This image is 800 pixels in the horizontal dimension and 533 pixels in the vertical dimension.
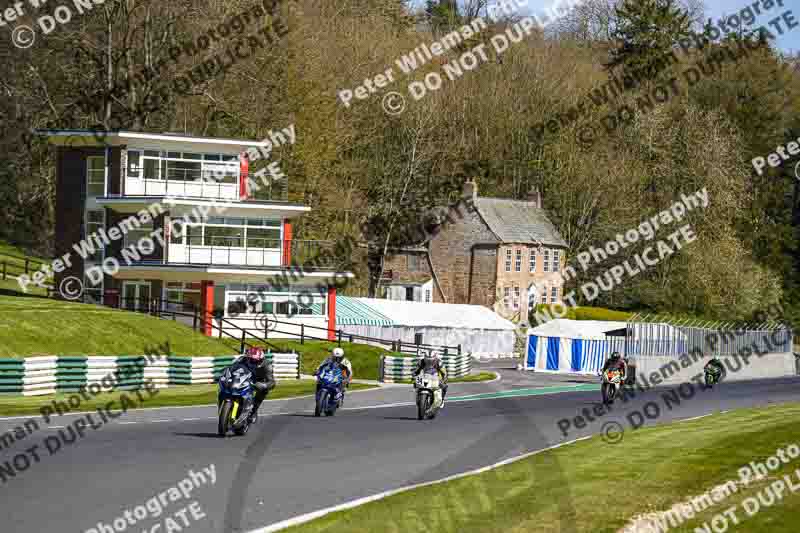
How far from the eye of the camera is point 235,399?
21.3 metres

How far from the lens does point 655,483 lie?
15750 mm

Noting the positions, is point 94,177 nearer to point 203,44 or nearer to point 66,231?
point 66,231

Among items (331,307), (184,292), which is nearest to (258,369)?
(184,292)

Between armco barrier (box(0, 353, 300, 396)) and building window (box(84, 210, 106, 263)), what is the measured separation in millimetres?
19437

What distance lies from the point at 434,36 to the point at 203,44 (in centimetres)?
4050

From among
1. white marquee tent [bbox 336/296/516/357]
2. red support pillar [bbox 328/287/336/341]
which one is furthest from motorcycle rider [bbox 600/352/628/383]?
white marquee tent [bbox 336/296/516/357]

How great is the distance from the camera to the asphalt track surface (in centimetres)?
1376

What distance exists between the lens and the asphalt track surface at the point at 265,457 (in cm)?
1376

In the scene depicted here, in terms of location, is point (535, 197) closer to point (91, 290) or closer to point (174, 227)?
point (174, 227)

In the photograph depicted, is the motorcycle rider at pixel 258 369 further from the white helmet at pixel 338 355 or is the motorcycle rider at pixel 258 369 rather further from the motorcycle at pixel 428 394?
the motorcycle at pixel 428 394

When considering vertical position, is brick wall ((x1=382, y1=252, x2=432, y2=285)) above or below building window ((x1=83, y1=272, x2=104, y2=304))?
above

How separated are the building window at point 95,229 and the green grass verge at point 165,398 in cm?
2029

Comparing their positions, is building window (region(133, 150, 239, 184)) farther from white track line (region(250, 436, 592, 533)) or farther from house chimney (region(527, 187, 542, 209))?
white track line (region(250, 436, 592, 533))

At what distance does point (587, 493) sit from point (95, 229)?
156ft
